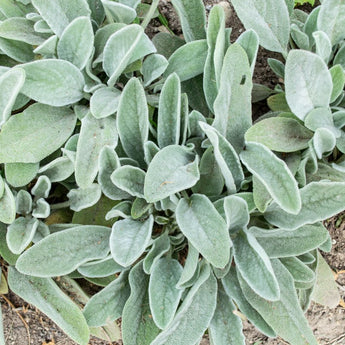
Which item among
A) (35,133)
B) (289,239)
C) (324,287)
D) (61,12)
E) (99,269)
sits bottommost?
(324,287)

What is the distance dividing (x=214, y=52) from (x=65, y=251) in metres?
0.62

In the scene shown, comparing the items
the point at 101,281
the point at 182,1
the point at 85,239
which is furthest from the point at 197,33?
the point at 101,281

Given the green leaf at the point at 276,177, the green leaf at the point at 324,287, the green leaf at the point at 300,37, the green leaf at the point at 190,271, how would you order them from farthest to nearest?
the green leaf at the point at 324,287 < the green leaf at the point at 300,37 < the green leaf at the point at 190,271 < the green leaf at the point at 276,177

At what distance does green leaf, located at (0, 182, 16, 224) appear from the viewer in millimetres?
1248

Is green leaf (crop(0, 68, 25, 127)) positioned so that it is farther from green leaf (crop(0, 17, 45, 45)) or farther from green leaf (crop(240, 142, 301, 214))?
green leaf (crop(240, 142, 301, 214))

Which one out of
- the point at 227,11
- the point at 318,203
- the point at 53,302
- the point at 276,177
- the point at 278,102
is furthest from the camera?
the point at 227,11

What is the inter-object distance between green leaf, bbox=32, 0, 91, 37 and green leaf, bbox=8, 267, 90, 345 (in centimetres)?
66

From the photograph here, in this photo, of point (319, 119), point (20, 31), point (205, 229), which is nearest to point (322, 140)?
point (319, 119)

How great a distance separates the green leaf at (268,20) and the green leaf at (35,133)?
54 cm

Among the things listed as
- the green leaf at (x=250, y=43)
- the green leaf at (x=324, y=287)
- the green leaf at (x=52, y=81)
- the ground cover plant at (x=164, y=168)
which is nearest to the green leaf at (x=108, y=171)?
the ground cover plant at (x=164, y=168)

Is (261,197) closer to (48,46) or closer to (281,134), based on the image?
(281,134)

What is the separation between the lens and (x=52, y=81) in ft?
4.16

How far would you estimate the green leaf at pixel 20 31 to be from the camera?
1272mm

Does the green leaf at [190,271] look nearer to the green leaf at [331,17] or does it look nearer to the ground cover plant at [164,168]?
the ground cover plant at [164,168]
